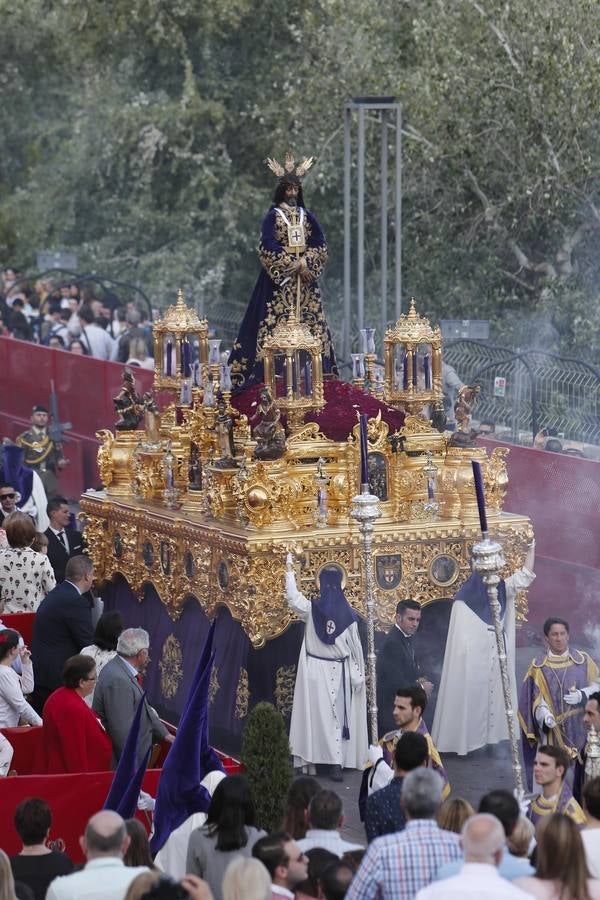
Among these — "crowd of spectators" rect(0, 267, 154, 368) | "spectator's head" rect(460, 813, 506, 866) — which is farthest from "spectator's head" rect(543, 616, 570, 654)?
"crowd of spectators" rect(0, 267, 154, 368)

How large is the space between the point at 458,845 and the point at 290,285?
337 inches

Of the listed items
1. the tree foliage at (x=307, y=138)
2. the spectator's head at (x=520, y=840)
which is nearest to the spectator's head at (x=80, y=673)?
the spectator's head at (x=520, y=840)

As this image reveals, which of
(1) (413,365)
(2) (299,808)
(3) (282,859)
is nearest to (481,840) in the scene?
(3) (282,859)

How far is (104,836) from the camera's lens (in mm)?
8602

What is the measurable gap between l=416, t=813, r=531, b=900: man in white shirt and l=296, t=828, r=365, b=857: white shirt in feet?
4.08

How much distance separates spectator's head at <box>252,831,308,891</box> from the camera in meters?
8.82

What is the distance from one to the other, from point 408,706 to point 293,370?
4.39 metres

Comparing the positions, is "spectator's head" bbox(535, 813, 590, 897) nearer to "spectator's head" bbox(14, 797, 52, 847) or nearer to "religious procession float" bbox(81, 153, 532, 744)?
"spectator's head" bbox(14, 797, 52, 847)

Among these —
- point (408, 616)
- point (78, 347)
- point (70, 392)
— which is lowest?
point (408, 616)

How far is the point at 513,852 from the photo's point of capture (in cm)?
897

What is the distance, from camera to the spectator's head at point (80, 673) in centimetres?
1221

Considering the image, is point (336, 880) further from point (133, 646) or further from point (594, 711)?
point (133, 646)

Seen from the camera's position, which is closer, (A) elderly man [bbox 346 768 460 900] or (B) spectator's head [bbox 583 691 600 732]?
(A) elderly man [bbox 346 768 460 900]

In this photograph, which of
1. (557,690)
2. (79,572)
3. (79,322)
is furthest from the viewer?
(79,322)
